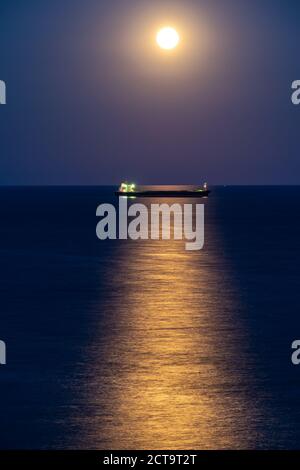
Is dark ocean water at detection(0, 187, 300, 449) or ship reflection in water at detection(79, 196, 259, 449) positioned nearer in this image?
ship reflection in water at detection(79, 196, 259, 449)

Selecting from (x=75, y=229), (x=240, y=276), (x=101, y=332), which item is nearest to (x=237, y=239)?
(x=75, y=229)

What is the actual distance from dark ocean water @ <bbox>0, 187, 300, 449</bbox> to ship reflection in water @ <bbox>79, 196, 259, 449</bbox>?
0.13 ft

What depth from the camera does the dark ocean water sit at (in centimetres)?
2028

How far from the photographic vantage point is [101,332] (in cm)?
3266

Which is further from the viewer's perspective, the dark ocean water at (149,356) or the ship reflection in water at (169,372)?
the dark ocean water at (149,356)

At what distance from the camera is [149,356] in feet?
90.9

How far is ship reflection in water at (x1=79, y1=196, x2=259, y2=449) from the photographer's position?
20.0 m

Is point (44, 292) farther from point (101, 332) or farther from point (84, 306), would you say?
point (101, 332)

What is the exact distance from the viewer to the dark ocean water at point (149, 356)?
66.5 feet

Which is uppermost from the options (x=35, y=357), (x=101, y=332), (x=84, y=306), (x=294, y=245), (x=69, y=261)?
(x=294, y=245)

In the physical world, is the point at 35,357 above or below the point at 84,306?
below

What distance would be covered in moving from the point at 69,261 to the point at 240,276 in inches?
533

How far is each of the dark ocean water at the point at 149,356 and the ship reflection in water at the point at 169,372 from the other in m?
0.04

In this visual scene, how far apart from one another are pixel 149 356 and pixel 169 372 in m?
2.21
